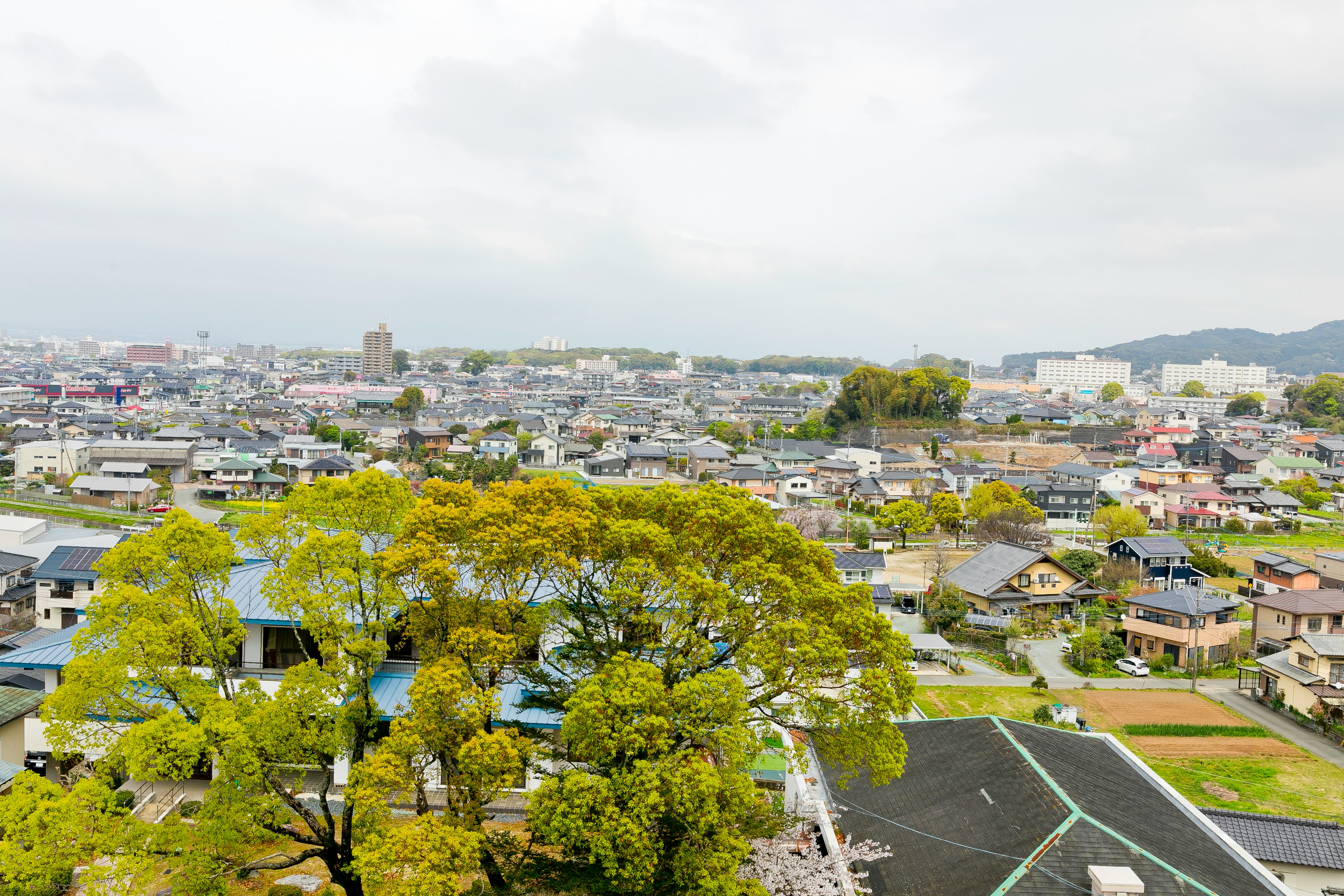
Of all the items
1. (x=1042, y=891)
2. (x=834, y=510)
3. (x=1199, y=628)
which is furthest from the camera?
(x=834, y=510)

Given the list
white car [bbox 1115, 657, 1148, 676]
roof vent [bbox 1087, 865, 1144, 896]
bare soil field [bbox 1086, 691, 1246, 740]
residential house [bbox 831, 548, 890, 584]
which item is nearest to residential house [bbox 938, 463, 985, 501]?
residential house [bbox 831, 548, 890, 584]

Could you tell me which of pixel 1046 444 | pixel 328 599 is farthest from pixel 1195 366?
pixel 328 599

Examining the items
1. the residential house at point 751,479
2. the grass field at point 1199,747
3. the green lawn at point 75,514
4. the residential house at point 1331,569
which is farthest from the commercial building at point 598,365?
the grass field at point 1199,747

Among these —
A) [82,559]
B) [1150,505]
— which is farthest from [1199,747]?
[1150,505]

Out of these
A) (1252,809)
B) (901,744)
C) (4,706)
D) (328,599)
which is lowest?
(1252,809)

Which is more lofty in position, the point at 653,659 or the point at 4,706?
the point at 653,659

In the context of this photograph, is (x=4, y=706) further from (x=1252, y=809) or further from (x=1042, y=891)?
(x=1252, y=809)
